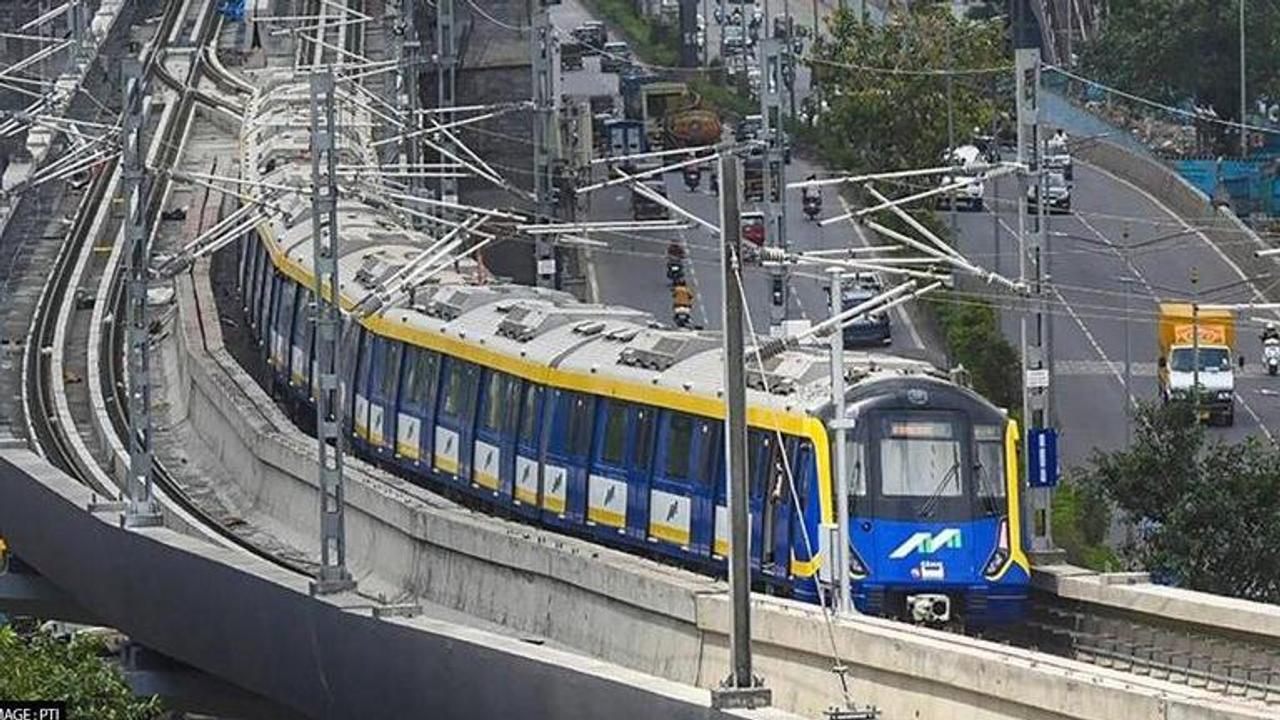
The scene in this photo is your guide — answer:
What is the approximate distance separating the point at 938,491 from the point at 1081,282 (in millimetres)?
50370

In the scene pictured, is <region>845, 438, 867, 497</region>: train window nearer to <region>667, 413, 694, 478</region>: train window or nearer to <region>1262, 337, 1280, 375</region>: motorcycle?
<region>667, 413, 694, 478</region>: train window

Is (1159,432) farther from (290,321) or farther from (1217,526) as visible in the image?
(290,321)

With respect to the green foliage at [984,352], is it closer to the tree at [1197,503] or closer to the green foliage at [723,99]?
the tree at [1197,503]

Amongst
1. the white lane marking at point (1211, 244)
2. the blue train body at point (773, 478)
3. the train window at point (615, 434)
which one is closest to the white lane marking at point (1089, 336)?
the white lane marking at point (1211, 244)

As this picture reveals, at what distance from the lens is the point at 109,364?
266 feet

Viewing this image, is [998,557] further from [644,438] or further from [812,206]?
[812,206]

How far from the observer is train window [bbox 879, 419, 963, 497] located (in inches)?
1734

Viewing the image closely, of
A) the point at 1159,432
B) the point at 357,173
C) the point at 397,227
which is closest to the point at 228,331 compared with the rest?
the point at 397,227

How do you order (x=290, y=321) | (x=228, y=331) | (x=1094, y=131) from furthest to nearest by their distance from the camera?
(x=1094, y=131) → (x=228, y=331) → (x=290, y=321)

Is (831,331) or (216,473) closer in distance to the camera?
(831,331)

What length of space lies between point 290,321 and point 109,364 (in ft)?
42.4

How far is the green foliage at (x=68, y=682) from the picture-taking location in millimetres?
36469

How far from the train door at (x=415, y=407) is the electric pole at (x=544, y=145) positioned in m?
6.66

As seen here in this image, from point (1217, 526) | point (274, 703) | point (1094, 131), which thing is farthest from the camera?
point (1094, 131)
